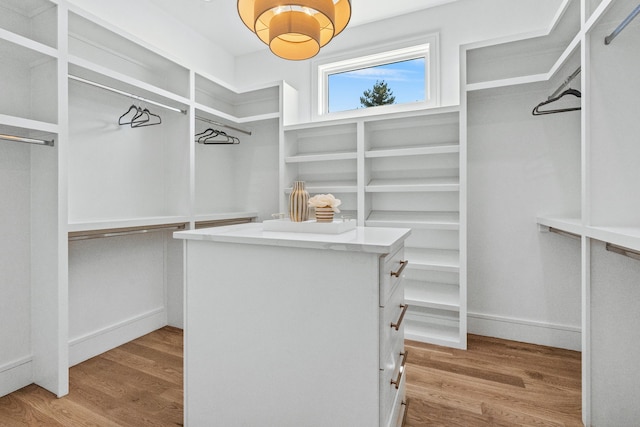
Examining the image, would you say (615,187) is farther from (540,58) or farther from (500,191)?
(540,58)

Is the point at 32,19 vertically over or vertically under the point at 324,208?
over

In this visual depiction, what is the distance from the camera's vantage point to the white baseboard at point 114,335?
7.54ft

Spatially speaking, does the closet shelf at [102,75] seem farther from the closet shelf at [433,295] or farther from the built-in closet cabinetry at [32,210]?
the closet shelf at [433,295]

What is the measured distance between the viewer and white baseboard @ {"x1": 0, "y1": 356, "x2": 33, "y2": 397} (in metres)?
1.89

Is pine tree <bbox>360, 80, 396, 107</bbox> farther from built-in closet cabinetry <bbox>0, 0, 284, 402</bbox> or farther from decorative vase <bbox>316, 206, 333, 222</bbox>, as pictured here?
decorative vase <bbox>316, 206, 333, 222</bbox>

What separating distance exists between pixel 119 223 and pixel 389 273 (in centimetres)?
183

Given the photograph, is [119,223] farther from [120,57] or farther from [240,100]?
[240,100]

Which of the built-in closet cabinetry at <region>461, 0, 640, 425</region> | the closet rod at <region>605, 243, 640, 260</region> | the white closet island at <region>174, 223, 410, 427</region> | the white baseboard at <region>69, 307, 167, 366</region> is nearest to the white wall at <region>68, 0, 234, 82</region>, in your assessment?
the white closet island at <region>174, 223, 410, 427</region>

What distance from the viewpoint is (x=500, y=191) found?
8.82ft

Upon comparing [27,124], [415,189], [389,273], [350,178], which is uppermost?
[27,124]

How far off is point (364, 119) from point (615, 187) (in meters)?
1.82

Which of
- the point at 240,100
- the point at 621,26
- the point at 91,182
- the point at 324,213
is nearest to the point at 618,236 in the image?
the point at 621,26

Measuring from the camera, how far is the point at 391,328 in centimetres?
132

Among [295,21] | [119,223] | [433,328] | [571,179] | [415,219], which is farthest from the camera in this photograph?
[415,219]
